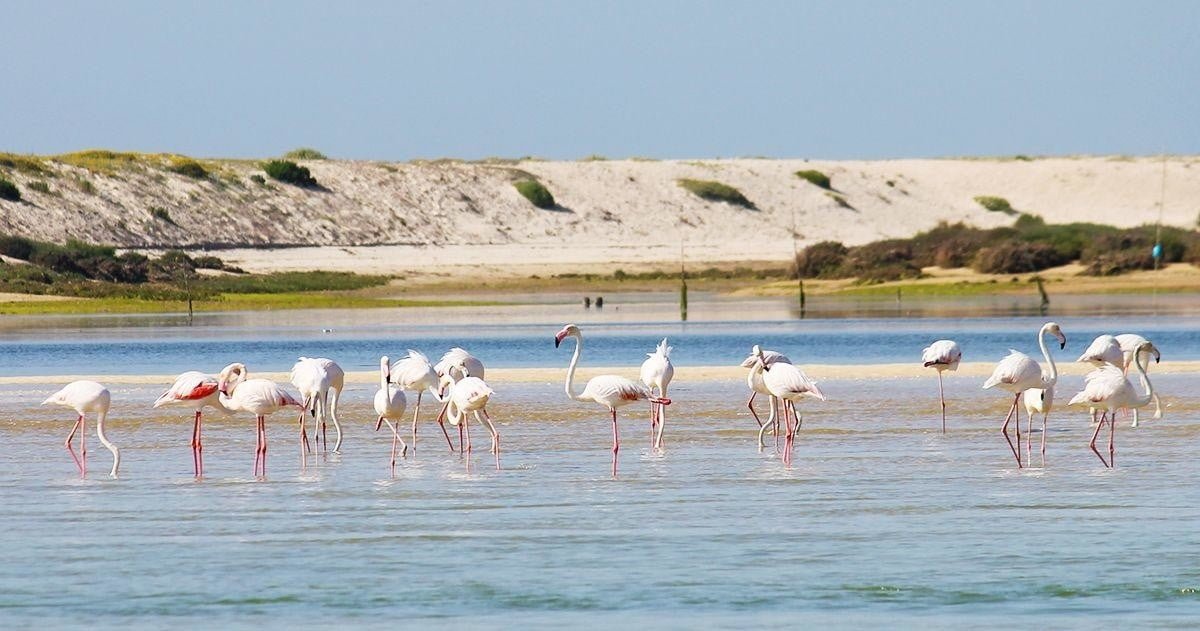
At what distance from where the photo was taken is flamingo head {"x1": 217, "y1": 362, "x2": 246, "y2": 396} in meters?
15.3

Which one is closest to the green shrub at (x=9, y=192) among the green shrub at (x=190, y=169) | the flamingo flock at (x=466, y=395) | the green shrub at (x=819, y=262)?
the green shrub at (x=190, y=169)

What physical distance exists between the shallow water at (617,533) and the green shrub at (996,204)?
260ft

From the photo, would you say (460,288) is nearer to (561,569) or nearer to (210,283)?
(210,283)

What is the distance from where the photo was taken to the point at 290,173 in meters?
81.6

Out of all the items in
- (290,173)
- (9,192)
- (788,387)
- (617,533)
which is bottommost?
(617,533)

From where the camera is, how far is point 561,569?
10164 millimetres

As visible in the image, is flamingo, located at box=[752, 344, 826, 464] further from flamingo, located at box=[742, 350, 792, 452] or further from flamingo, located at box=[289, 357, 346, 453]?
flamingo, located at box=[289, 357, 346, 453]

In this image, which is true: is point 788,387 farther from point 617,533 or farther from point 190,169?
point 190,169

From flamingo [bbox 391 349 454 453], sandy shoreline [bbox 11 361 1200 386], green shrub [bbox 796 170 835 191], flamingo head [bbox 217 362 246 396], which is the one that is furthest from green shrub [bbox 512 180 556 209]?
flamingo head [bbox 217 362 246 396]

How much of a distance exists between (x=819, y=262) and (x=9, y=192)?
3040 centimetres

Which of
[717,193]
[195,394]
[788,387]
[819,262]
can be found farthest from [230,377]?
A: [717,193]

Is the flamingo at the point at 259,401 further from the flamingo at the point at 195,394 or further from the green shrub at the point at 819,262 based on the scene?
the green shrub at the point at 819,262

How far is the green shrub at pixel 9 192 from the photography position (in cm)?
6650

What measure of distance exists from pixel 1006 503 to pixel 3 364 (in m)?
21.7
